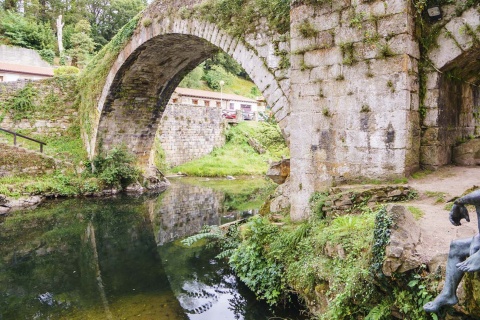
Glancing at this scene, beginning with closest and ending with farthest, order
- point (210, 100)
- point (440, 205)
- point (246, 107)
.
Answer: point (440, 205)
point (210, 100)
point (246, 107)

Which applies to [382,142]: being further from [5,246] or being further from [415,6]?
[5,246]

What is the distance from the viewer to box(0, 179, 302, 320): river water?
201 inches

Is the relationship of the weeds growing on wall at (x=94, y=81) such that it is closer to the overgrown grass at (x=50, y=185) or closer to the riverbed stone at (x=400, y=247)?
the overgrown grass at (x=50, y=185)

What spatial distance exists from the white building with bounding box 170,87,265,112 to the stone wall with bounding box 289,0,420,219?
67.2ft

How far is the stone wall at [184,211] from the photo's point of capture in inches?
356

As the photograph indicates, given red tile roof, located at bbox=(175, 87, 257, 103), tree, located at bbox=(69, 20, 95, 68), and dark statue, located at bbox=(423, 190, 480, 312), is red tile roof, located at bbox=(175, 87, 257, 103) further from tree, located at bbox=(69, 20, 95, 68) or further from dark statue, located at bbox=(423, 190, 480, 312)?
dark statue, located at bbox=(423, 190, 480, 312)

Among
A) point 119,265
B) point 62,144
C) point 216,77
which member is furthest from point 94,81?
point 216,77

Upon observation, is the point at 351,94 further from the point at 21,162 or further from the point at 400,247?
the point at 21,162

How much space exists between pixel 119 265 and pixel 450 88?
6011 mm

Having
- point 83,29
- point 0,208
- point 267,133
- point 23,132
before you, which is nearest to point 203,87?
point 83,29

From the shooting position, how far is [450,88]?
16.5 ft

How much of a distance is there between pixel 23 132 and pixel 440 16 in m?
13.3

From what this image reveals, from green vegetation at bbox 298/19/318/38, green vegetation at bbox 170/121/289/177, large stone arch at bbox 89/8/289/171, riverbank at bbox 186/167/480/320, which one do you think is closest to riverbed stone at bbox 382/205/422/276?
riverbank at bbox 186/167/480/320

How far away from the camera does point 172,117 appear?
61.3ft
